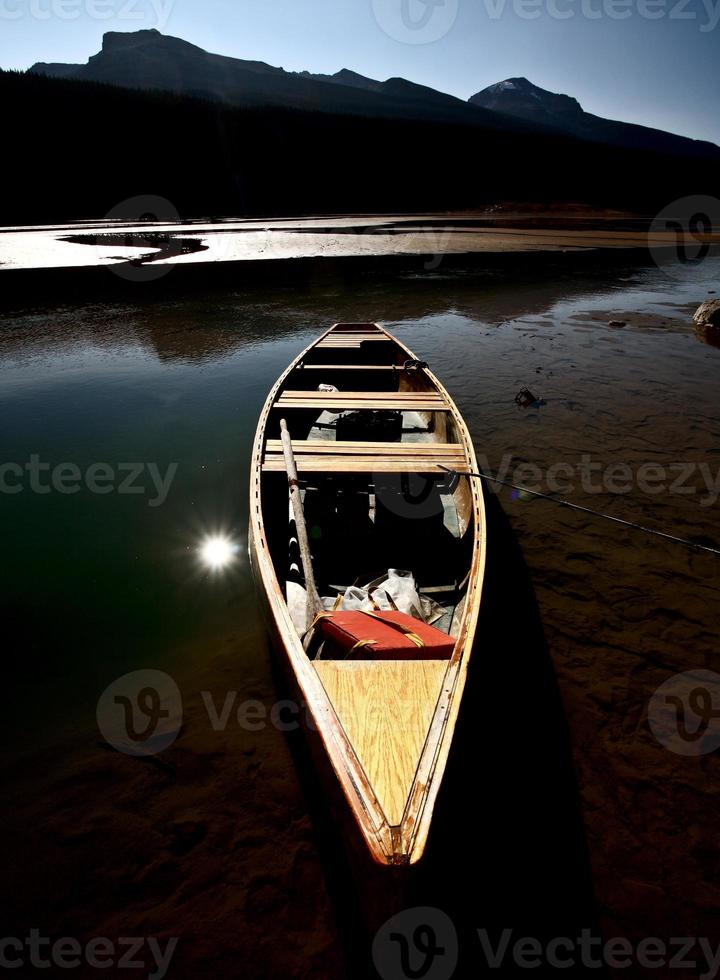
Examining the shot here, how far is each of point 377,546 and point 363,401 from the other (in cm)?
323

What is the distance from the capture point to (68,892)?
291 centimetres

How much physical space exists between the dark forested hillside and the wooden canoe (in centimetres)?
6814

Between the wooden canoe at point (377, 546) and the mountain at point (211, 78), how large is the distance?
181 metres

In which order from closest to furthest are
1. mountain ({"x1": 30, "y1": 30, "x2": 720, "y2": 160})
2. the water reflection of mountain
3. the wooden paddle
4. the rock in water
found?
1. the wooden paddle
2. the water reflection of mountain
3. the rock in water
4. mountain ({"x1": 30, "y1": 30, "x2": 720, "y2": 160})

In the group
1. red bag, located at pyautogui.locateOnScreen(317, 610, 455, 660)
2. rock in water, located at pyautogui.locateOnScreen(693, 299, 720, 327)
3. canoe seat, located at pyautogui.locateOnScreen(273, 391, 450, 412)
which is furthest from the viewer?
rock in water, located at pyautogui.locateOnScreen(693, 299, 720, 327)

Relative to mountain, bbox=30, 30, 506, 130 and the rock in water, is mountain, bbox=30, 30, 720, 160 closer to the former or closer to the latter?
mountain, bbox=30, 30, 506, 130

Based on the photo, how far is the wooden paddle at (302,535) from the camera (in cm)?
392

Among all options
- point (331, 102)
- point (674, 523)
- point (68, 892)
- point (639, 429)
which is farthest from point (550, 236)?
point (331, 102)

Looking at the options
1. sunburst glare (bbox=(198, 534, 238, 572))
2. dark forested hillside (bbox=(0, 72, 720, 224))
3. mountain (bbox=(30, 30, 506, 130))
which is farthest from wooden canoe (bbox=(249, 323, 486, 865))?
mountain (bbox=(30, 30, 506, 130))

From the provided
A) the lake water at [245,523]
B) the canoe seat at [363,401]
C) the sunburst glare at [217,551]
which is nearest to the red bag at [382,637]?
the lake water at [245,523]

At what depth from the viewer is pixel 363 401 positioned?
7906mm

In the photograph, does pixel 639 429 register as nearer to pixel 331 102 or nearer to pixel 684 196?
pixel 684 196

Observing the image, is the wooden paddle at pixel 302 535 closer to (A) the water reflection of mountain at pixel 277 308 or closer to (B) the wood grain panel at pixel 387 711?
(B) the wood grain panel at pixel 387 711

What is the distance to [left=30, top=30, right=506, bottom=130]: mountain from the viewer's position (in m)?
156
